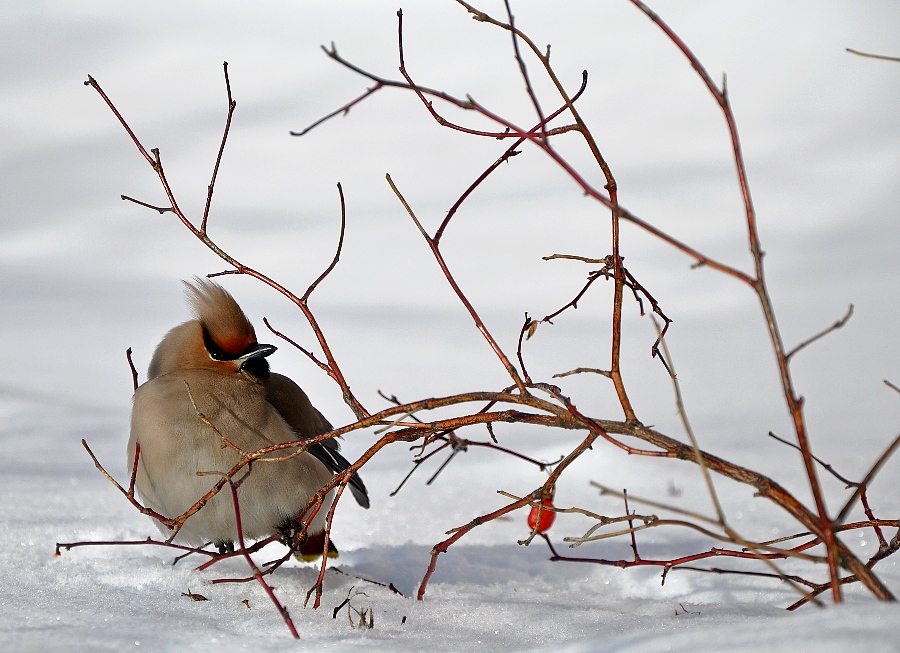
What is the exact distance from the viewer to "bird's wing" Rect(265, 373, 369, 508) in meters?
3.06

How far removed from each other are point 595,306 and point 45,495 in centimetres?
457

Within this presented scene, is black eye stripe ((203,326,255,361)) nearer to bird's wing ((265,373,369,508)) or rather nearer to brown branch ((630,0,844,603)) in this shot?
bird's wing ((265,373,369,508))

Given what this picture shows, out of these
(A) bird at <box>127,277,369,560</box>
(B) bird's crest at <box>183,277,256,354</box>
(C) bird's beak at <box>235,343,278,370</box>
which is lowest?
(A) bird at <box>127,277,369,560</box>

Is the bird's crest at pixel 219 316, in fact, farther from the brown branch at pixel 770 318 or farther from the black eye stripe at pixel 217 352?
the brown branch at pixel 770 318

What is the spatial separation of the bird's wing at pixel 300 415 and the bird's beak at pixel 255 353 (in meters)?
0.10

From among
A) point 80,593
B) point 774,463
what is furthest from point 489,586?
point 774,463

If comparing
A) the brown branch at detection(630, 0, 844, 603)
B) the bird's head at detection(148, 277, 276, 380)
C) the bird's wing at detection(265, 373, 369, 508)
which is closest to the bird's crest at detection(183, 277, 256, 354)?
the bird's head at detection(148, 277, 276, 380)

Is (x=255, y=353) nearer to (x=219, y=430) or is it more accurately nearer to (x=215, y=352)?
(x=215, y=352)

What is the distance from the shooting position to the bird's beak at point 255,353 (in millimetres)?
2949

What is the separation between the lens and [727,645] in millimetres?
1500

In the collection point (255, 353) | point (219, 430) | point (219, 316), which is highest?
point (219, 316)

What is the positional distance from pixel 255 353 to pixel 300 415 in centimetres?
27

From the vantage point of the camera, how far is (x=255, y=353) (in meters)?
2.97

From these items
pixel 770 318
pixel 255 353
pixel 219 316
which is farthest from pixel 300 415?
pixel 770 318
